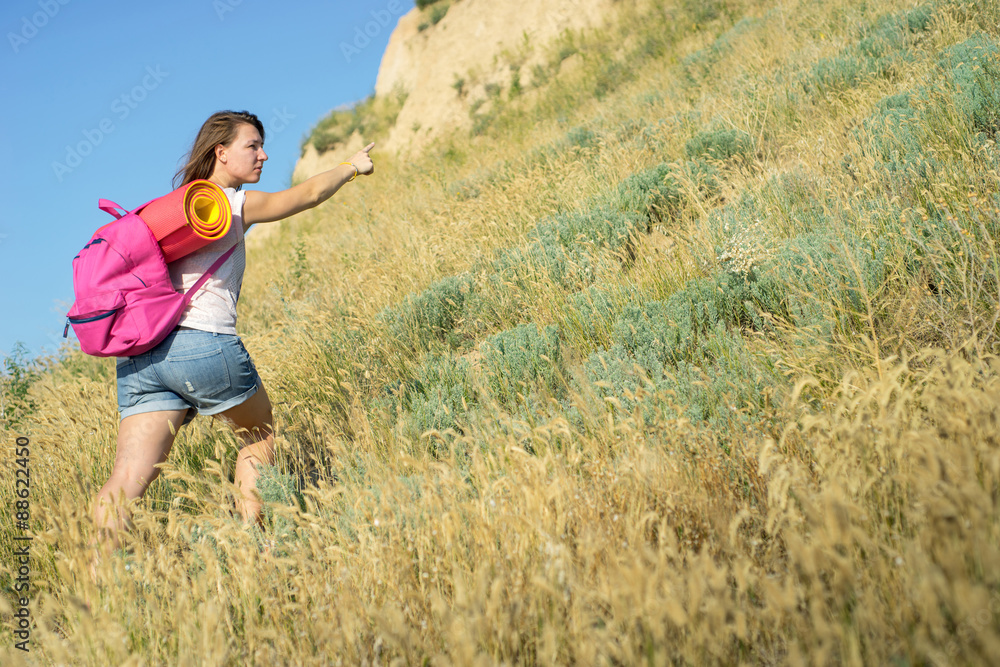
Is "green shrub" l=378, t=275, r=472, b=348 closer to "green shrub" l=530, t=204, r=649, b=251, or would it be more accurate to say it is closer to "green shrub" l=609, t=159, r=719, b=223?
"green shrub" l=530, t=204, r=649, b=251

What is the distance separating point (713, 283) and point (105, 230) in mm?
3247

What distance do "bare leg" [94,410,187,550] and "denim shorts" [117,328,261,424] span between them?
5cm

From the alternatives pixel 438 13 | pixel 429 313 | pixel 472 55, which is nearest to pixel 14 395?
pixel 429 313

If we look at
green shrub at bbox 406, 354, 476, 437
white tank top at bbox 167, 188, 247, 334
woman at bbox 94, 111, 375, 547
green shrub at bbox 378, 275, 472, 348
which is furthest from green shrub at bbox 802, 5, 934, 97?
white tank top at bbox 167, 188, 247, 334

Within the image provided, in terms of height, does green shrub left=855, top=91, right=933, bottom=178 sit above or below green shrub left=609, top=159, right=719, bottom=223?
below

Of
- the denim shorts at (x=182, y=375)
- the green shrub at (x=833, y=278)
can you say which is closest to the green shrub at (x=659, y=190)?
the green shrub at (x=833, y=278)

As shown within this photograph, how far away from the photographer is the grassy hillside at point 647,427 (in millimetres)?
1493

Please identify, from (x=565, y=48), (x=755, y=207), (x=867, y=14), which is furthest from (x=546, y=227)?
(x=565, y=48)

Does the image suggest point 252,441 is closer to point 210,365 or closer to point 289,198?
point 210,365

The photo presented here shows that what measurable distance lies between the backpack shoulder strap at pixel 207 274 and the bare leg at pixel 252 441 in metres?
0.57

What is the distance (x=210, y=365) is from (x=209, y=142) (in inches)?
48.5

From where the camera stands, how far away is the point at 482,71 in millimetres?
16094

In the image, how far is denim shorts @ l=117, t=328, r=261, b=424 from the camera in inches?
98.0

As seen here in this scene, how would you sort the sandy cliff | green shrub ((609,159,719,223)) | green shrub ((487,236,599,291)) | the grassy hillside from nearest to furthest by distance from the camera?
the grassy hillside < green shrub ((487,236,599,291)) < green shrub ((609,159,719,223)) < the sandy cliff
